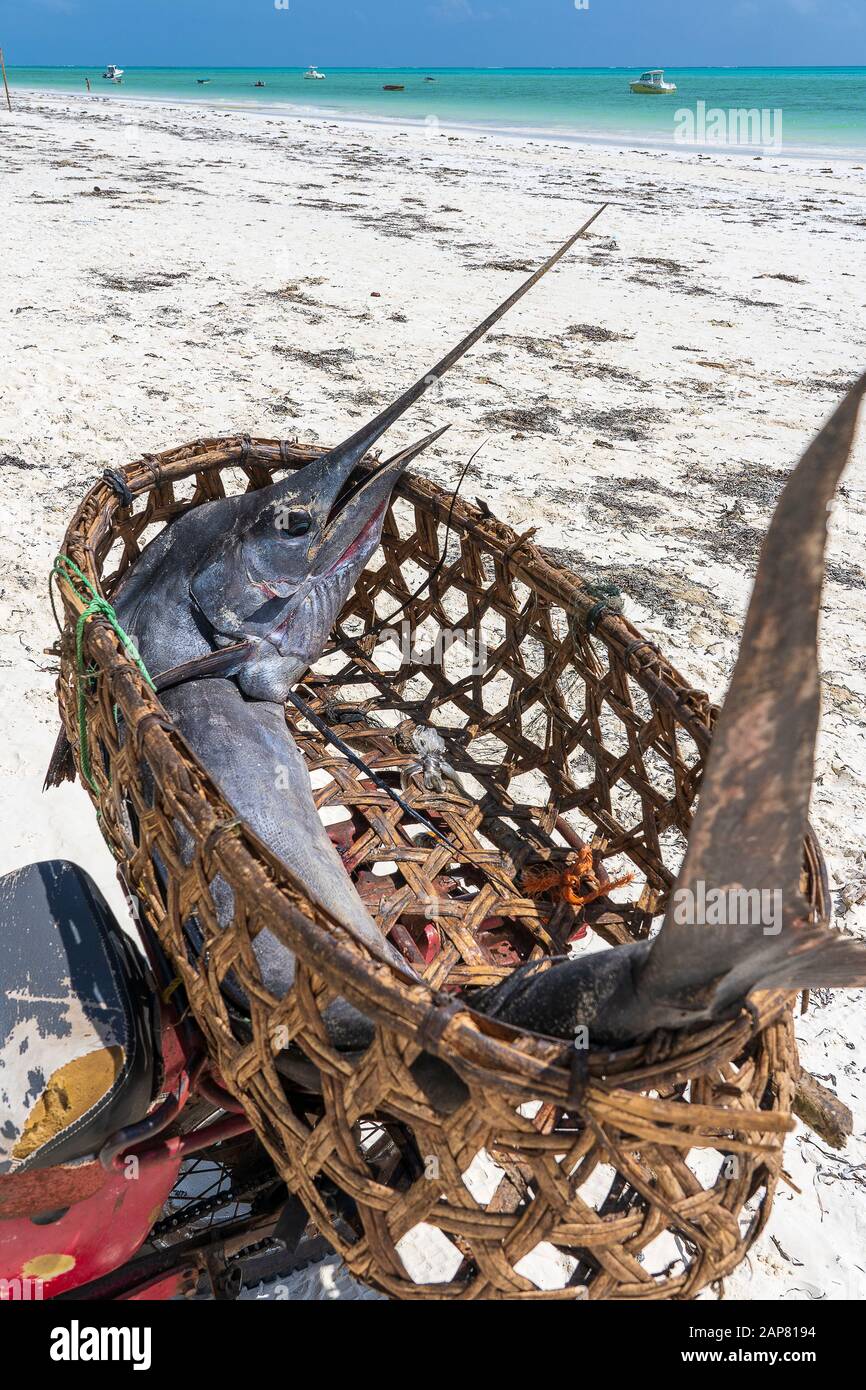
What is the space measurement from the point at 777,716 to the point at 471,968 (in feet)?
4.67

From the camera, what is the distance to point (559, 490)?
5.38 m

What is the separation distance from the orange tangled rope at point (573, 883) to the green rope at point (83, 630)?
3.86 feet

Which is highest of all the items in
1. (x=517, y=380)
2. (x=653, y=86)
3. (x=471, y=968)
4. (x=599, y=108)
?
(x=653, y=86)

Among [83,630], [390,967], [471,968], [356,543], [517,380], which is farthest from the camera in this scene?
[517,380]

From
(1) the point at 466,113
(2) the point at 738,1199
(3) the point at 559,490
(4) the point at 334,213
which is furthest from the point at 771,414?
(1) the point at 466,113

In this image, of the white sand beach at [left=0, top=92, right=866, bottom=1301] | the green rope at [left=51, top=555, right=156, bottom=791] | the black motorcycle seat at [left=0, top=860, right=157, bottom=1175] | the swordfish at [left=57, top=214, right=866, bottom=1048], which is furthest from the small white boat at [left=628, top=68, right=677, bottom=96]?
the black motorcycle seat at [left=0, top=860, right=157, bottom=1175]

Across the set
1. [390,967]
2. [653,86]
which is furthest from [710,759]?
[653,86]

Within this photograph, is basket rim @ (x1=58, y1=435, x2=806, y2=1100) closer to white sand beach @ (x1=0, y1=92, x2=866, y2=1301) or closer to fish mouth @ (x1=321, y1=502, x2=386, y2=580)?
fish mouth @ (x1=321, y1=502, x2=386, y2=580)

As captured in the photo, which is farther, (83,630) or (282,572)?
(282,572)

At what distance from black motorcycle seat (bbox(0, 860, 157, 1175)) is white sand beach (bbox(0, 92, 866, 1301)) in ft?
2.40

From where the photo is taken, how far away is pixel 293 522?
103 inches

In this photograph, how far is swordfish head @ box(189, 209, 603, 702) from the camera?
2.60 m

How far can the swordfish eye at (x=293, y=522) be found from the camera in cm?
260

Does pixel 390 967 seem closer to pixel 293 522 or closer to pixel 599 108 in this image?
pixel 293 522
